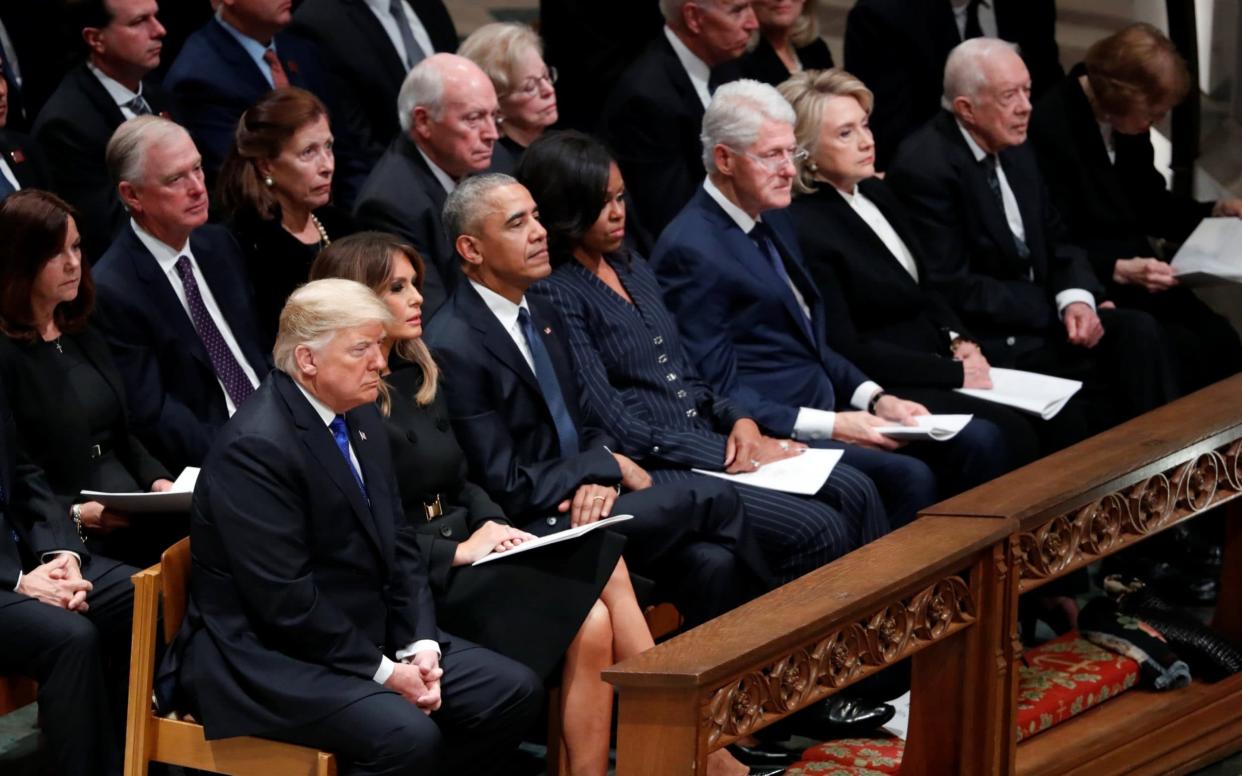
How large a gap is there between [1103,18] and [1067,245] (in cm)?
178

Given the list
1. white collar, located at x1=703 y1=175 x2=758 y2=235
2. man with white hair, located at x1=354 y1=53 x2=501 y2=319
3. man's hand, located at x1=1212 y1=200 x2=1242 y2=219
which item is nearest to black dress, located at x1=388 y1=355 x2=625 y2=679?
man with white hair, located at x1=354 y1=53 x2=501 y2=319

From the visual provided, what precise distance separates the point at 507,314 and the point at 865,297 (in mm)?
1330

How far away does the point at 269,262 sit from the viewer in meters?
4.73

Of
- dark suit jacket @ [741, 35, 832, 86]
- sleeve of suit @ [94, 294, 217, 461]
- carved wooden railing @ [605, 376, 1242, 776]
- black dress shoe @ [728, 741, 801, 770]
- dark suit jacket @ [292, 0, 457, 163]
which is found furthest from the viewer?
dark suit jacket @ [741, 35, 832, 86]

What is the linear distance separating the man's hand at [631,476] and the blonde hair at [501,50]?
4.40 feet

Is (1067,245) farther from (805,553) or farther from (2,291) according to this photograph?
(2,291)

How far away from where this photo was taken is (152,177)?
445cm

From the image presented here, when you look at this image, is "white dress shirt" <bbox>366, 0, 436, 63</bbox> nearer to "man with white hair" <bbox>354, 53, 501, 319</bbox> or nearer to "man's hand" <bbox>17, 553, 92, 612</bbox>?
"man with white hair" <bbox>354, 53, 501, 319</bbox>

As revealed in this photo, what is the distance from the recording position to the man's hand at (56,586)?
3.80 metres

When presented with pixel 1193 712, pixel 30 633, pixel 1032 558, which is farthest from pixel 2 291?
pixel 1193 712

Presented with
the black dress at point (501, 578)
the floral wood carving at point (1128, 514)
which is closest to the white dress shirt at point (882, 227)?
the floral wood carving at point (1128, 514)

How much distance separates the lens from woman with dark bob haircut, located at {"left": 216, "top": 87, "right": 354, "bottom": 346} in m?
4.72

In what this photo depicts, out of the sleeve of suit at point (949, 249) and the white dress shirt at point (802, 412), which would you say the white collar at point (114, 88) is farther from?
the sleeve of suit at point (949, 249)

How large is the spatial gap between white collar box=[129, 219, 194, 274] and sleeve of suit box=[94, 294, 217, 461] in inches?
5.1
